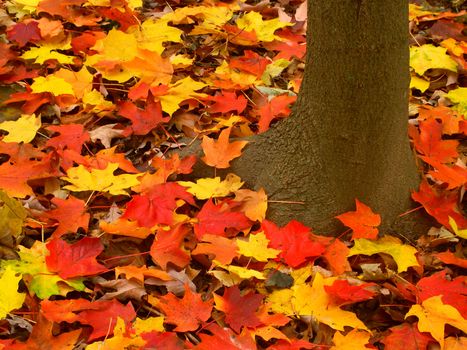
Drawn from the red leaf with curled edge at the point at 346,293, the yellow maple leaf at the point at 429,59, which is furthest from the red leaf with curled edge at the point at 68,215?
the yellow maple leaf at the point at 429,59

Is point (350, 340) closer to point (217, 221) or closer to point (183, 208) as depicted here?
point (217, 221)

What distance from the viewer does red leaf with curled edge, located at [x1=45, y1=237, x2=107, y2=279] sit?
7.13ft

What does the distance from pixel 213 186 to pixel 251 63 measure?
98 centimetres

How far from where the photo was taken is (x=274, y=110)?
2.86m

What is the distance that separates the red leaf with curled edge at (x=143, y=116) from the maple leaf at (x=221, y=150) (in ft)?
1.04

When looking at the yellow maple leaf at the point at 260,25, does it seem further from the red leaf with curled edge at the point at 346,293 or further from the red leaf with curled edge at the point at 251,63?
the red leaf with curled edge at the point at 346,293

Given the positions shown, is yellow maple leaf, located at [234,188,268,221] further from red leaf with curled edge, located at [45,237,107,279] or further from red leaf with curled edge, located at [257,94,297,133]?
red leaf with curled edge, located at [45,237,107,279]

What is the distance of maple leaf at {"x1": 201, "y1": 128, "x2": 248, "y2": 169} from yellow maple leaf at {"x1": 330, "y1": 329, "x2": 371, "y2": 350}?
0.90 metres

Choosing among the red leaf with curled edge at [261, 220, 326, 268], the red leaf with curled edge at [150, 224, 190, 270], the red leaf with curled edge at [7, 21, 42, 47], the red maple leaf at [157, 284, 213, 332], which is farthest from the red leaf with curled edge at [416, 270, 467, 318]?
the red leaf with curled edge at [7, 21, 42, 47]

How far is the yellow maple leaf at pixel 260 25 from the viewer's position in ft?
11.5

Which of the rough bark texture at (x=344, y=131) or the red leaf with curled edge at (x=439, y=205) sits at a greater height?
the rough bark texture at (x=344, y=131)

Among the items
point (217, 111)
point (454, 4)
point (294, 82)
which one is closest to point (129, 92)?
point (217, 111)

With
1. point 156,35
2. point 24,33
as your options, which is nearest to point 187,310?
point 156,35

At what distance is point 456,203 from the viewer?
8.22 ft
